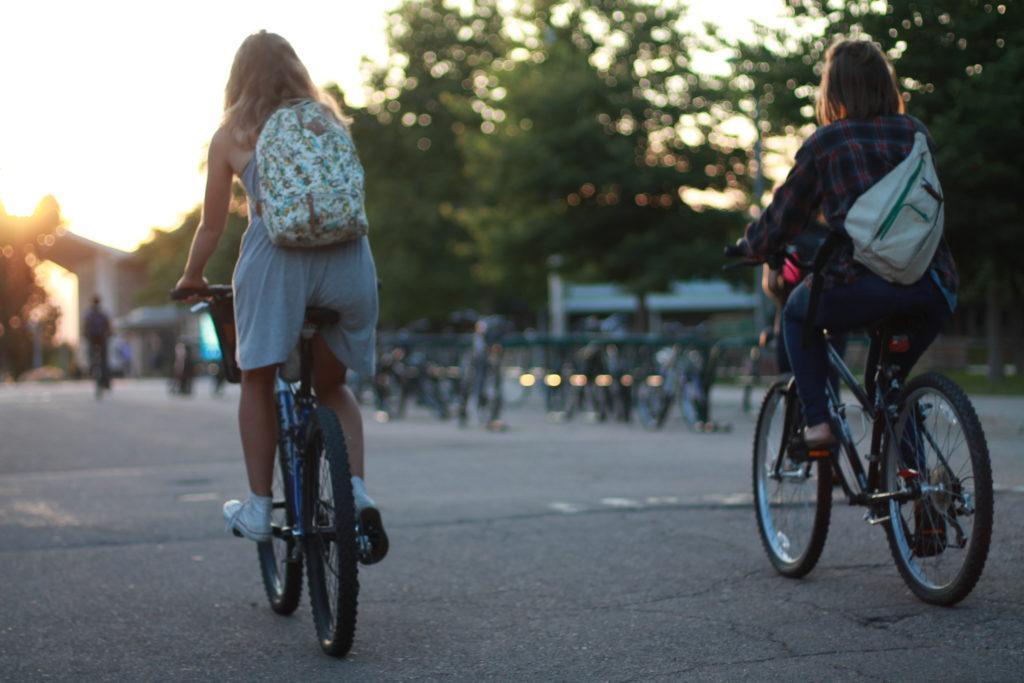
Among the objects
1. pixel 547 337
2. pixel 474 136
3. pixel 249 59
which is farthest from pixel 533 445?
pixel 474 136

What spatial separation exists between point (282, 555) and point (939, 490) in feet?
6.54

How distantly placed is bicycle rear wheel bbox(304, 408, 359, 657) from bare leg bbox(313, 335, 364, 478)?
9.5 inches

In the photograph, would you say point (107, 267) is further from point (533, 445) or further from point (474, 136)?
point (533, 445)

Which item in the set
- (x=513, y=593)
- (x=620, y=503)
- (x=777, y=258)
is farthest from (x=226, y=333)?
(x=620, y=503)

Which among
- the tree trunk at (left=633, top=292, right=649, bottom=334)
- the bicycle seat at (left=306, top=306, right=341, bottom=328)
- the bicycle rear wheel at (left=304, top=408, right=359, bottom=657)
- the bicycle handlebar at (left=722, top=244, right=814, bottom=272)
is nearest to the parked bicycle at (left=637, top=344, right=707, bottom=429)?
the bicycle handlebar at (left=722, top=244, right=814, bottom=272)

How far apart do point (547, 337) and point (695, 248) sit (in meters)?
13.9

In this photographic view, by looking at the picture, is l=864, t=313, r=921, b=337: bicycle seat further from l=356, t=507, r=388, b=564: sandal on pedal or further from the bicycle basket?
the bicycle basket

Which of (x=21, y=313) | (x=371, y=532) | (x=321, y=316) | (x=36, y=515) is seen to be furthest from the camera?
(x=21, y=313)

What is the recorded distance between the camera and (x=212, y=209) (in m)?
4.36

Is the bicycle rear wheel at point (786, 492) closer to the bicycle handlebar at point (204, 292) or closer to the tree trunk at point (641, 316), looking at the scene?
the bicycle handlebar at point (204, 292)

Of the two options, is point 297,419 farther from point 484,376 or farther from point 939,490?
point 484,376

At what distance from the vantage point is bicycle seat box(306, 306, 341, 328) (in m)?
4.20

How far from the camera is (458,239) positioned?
162ft

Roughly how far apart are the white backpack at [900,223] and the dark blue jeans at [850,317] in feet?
0.20
